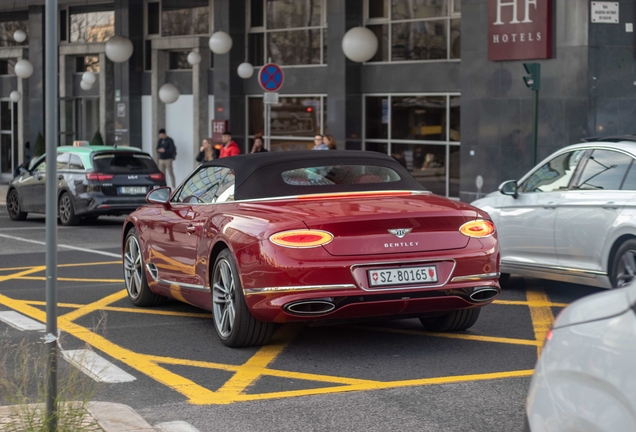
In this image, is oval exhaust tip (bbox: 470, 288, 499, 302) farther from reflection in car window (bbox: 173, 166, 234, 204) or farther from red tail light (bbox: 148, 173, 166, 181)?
red tail light (bbox: 148, 173, 166, 181)

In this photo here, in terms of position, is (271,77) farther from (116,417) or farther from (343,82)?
(116,417)

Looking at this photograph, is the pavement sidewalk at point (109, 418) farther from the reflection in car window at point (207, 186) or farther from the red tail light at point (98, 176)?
the red tail light at point (98, 176)

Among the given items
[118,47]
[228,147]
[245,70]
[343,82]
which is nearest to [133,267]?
[228,147]

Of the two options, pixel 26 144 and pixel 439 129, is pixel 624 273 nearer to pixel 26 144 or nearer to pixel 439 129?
pixel 439 129

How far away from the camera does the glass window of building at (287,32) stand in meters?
27.6

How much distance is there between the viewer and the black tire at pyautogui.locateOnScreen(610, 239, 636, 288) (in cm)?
896

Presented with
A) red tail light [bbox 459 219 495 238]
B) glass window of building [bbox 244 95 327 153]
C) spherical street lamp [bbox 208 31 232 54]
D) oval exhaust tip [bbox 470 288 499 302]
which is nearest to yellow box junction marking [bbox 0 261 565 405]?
oval exhaust tip [bbox 470 288 499 302]

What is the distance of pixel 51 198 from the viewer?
16.4 ft

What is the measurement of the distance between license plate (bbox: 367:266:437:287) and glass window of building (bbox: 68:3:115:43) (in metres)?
30.0

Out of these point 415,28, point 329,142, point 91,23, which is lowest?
point 329,142

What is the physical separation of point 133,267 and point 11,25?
3298cm

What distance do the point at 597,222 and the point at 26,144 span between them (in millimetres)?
30715

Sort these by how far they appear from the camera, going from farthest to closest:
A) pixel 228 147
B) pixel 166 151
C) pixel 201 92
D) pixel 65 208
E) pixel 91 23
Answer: pixel 91 23 < pixel 201 92 < pixel 166 151 < pixel 228 147 < pixel 65 208

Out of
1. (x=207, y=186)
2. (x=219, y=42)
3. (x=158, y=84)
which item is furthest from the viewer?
(x=158, y=84)
